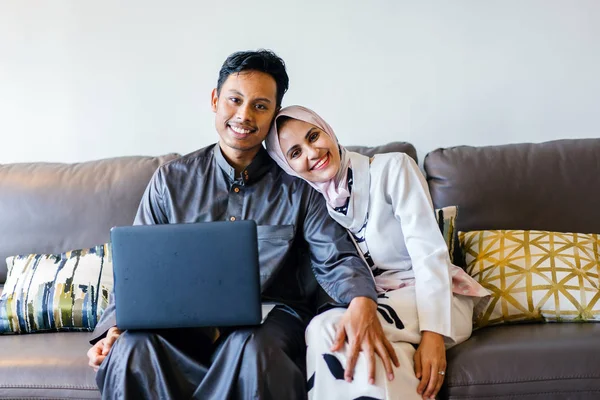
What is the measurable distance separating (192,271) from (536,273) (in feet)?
3.11

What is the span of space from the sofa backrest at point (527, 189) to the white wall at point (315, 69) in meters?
0.28

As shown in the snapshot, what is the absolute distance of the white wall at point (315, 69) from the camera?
223cm

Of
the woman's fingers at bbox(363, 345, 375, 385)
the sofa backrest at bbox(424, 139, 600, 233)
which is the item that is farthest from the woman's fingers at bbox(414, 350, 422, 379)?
the sofa backrest at bbox(424, 139, 600, 233)

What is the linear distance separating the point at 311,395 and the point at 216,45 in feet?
4.70

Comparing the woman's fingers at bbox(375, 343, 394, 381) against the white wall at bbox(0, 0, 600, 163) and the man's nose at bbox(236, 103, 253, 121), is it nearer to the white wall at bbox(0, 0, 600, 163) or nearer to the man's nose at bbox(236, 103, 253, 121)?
the man's nose at bbox(236, 103, 253, 121)

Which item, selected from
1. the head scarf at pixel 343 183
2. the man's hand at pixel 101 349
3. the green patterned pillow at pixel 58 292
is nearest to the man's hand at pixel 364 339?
the head scarf at pixel 343 183

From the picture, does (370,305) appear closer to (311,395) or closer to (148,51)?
(311,395)

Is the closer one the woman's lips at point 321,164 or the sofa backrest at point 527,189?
the woman's lips at point 321,164

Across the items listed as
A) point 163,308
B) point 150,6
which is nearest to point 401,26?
point 150,6

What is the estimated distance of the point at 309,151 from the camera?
5.44 feet

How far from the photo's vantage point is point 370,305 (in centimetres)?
145

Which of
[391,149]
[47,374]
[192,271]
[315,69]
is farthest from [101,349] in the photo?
[315,69]

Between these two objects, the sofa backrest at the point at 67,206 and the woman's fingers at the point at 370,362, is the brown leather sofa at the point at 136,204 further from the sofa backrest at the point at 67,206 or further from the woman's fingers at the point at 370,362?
the woman's fingers at the point at 370,362

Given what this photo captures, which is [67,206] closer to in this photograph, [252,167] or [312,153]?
[252,167]
